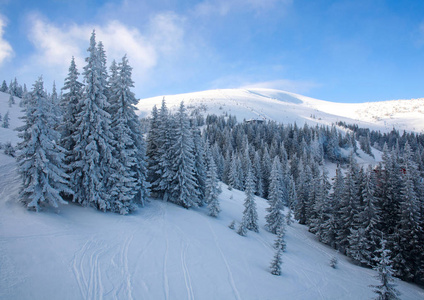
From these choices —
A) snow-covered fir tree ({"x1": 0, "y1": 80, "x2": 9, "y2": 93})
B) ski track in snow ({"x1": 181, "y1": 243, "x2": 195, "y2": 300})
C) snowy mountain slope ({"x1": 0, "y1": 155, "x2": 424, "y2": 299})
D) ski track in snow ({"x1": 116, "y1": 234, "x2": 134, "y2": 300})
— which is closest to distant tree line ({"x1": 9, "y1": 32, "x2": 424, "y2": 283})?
snowy mountain slope ({"x1": 0, "y1": 155, "x2": 424, "y2": 299})

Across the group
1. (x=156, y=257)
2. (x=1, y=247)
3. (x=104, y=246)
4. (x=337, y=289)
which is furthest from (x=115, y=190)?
(x=337, y=289)

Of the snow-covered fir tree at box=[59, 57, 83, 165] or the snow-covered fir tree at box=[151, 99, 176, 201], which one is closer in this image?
the snow-covered fir tree at box=[59, 57, 83, 165]

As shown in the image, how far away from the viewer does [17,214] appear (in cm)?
1319

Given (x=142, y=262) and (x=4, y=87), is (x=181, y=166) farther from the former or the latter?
(x=4, y=87)

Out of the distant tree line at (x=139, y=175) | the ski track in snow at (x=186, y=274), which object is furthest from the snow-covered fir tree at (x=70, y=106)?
the ski track in snow at (x=186, y=274)

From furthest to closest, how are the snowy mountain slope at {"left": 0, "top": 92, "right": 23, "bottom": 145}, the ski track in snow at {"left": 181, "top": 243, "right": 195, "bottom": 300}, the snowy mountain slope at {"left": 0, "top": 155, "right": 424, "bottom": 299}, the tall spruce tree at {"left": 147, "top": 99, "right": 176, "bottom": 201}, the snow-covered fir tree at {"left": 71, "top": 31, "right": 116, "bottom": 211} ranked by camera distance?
1. the snowy mountain slope at {"left": 0, "top": 92, "right": 23, "bottom": 145}
2. the tall spruce tree at {"left": 147, "top": 99, "right": 176, "bottom": 201}
3. the snow-covered fir tree at {"left": 71, "top": 31, "right": 116, "bottom": 211}
4. the ski track in snow at {"left": 181, "top": 243, "right": 195, "bottom": 300}
5. the snowy mountain slope at {"left": 0, "top": 155, "right": 424, "bottom": 299}

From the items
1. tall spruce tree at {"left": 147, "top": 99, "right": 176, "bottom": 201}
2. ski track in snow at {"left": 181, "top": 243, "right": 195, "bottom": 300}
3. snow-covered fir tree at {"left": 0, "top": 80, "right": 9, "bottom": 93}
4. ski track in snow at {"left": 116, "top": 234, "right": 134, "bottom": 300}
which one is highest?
snow-covered fir tree at {"left": 0, "top": 80, "right": 9, "bottom": 93}

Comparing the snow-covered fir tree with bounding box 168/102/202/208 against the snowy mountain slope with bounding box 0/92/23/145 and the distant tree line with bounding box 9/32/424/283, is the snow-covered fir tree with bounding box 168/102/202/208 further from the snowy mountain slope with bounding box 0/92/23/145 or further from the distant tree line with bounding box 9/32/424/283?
the snowy mountain slope with bounding box 0/92/23/145

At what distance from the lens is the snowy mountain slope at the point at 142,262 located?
9625 mm

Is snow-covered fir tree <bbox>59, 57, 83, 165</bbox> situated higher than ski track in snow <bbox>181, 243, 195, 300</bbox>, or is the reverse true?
snow-covered fir tree <bbox>59, 57, 83, 165</bbox>

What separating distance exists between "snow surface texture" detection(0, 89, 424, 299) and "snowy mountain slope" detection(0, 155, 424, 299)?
0.04m

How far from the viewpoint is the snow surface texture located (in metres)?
→ 9.63

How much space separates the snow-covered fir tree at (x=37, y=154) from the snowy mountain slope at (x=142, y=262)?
3.15ft

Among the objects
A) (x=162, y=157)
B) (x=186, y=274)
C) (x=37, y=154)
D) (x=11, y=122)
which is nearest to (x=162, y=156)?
(x=162, y=157)
